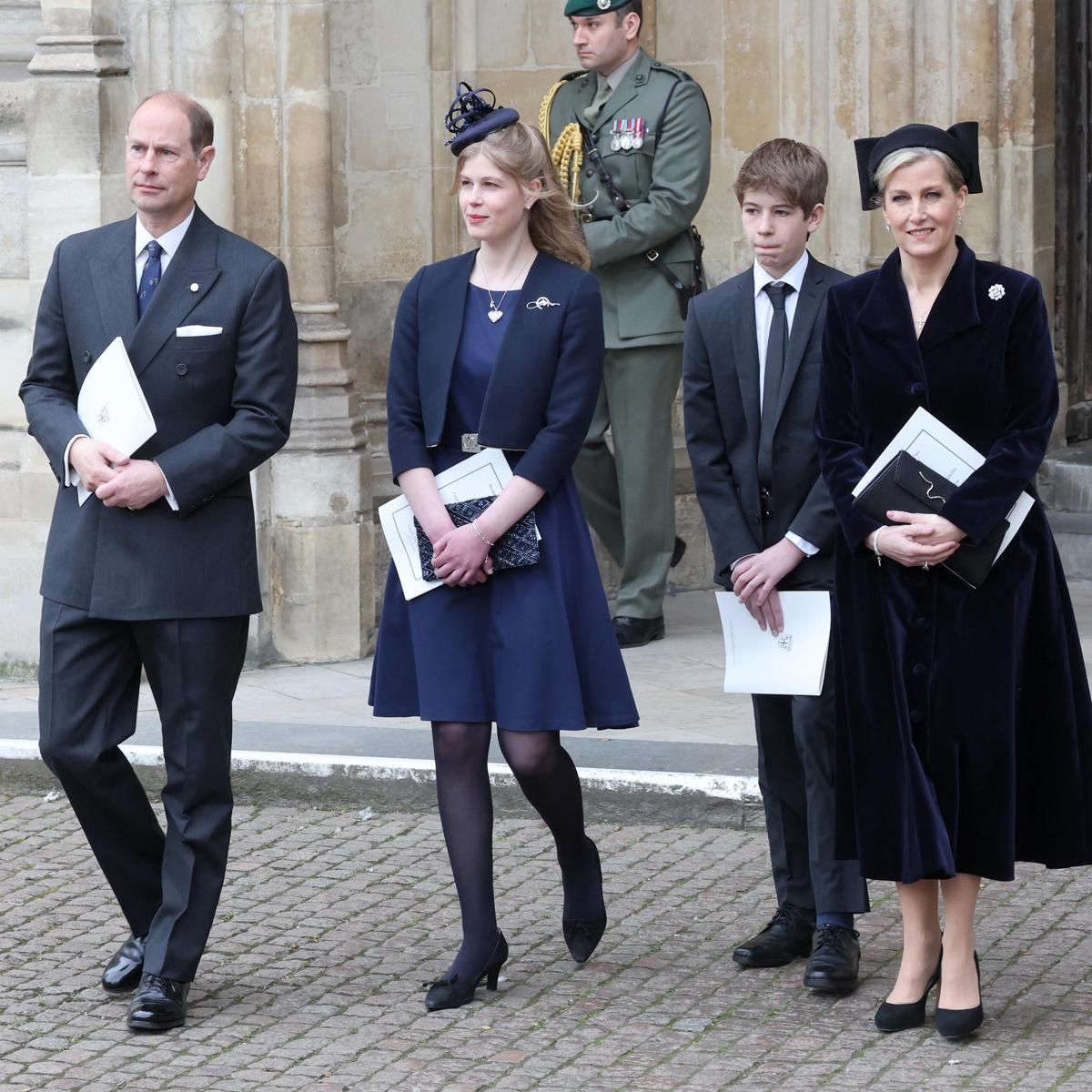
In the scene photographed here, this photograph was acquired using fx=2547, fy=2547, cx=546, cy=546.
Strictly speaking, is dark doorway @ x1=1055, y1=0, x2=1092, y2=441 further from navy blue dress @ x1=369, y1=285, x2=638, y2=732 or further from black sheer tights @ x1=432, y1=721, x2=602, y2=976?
black sheer tights @ x1=432, y1=721, x2=602, y2=976

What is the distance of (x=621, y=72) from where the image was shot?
8.66 meters

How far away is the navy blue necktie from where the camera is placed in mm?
5430

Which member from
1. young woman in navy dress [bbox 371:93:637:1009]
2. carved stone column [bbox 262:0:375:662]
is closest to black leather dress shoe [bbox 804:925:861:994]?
young woman in navy dress [bbox 371:93:637:1009]

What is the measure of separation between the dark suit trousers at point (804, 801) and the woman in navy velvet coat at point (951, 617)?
11.9 inches

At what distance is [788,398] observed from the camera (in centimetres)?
561

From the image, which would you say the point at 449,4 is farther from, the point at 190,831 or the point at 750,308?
the point at 190,831

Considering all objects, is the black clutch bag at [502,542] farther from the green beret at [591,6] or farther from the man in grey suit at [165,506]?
the green beret at [591,6]

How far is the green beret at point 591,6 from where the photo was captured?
8.48 m

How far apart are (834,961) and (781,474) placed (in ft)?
3.50

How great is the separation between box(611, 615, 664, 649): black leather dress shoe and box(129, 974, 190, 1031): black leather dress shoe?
3710mm

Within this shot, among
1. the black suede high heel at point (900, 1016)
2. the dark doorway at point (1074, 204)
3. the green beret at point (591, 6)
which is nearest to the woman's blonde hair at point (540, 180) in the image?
the black suede high heel at point (900, 1016)

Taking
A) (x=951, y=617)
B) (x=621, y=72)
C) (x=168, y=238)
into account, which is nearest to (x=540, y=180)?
(x=168, y=238)

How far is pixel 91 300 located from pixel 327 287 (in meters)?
3.47

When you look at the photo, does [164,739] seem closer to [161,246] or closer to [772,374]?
[161,246]
